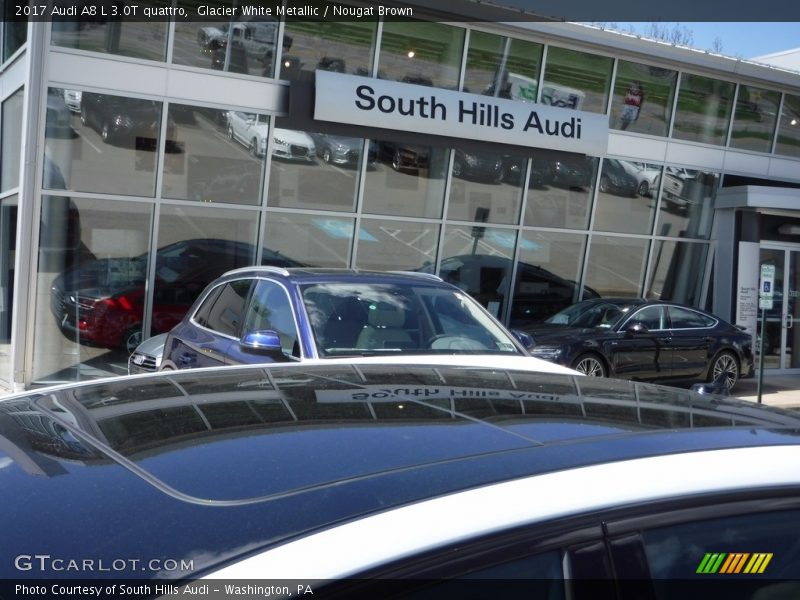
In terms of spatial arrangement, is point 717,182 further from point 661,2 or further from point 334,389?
point 334,389

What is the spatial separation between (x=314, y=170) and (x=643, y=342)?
633 cm

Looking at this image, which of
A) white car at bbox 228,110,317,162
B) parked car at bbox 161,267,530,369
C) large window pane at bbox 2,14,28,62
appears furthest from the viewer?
white car at bbox 228,110,317,162

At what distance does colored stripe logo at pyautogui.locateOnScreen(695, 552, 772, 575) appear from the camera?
188 cm

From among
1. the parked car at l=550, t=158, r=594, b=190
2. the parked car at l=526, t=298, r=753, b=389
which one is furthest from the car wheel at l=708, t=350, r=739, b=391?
the parked car at l=550, t=158, r=594, b=190

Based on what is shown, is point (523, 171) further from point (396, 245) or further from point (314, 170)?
point (314, 170)

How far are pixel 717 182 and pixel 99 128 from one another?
535 inches

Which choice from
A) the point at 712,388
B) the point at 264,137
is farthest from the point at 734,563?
the point at 264,137

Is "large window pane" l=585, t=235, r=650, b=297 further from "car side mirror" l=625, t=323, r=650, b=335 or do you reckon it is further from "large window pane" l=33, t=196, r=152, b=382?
"large window pane" l=33, t=196, r=152, b=382

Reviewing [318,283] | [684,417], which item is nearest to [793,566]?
[684,417]

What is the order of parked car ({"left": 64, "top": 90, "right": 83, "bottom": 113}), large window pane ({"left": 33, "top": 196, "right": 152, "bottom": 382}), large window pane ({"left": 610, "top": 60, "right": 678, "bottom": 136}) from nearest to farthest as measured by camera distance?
parked car ({"left": 64, "top": 90, "right": 83, "bottom": 113}) → large window pane ({"left": 33, "top": 196, "right": 152, "bottom": 382}) → large window pane ({"left": 610, "top": 60, "right": 678, "bottom": 136})

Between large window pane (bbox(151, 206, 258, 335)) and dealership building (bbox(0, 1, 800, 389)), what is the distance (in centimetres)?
4

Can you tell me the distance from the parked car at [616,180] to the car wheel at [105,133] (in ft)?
32.4

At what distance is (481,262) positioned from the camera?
1764 centimetres

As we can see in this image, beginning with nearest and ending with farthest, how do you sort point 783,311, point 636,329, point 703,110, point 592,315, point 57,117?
point 57,117
point 636,329
point 592,315
point 703,110
point 783,311
